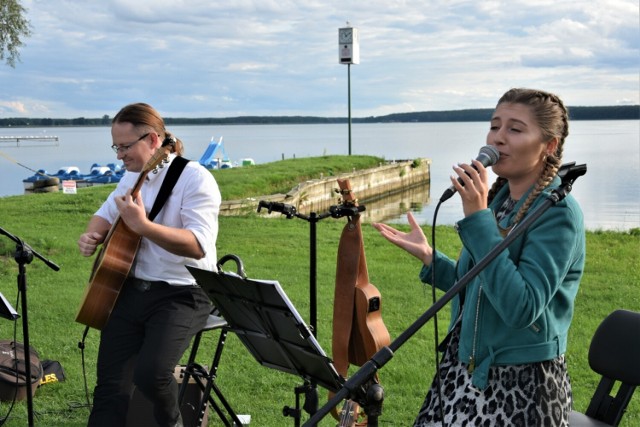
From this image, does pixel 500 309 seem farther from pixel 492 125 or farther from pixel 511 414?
pixel 492 125

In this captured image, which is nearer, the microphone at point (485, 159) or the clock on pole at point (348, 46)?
the microphone at point (485, 159)

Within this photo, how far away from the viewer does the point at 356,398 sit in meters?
2.32

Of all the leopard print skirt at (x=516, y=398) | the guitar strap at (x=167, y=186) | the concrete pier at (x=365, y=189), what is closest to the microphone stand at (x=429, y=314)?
the leopard print skirt at (x=516, y=398)

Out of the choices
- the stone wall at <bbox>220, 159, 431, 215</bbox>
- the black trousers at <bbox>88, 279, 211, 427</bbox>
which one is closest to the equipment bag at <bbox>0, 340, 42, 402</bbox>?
the black trousers at <bbox>88, 279, 211, 427</bbox>

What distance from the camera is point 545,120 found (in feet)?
8.28

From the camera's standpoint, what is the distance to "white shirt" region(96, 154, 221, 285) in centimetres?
374

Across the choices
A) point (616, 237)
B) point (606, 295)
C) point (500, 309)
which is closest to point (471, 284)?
point (500, 309)

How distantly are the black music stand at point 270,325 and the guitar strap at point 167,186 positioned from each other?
0.86 m

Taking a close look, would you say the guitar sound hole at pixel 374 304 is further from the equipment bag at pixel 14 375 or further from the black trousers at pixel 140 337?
the equipment bag at pixel 14 375

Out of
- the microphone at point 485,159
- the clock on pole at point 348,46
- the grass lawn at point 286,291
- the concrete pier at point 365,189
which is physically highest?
the clock on pole at point 348,46

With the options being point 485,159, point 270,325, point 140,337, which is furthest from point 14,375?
point 485,159

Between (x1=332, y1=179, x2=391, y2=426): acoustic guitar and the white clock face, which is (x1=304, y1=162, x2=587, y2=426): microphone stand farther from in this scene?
the white clock face

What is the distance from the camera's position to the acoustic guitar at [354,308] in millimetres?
3875

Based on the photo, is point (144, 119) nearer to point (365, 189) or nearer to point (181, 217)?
point (181, 217)
